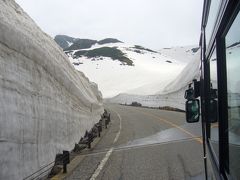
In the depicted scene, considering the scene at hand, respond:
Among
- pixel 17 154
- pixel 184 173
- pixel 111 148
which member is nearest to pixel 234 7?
pixel 17 154

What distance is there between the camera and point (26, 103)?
8578 millimetres

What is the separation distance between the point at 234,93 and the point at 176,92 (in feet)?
152

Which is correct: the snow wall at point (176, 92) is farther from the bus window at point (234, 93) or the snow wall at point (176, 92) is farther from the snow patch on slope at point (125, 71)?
the snow patch on slope at point (125, 71)

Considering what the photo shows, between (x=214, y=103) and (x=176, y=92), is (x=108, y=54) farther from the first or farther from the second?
(x=214, y=103)

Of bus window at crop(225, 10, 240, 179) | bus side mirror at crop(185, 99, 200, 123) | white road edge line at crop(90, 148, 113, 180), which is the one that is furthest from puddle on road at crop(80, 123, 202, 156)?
bus window at crop(225, 10, 240, 179)

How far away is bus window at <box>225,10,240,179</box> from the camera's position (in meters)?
2.58

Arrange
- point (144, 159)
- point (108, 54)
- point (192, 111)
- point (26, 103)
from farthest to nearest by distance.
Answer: point (108, 54)
point (144, 159)
point (26, 103)
point (192, 111)

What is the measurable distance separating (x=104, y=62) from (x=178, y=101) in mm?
107612

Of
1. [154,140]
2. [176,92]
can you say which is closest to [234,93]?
[154,140]

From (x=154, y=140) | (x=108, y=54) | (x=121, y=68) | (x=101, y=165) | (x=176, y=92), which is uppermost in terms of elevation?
(x=108, y=54)

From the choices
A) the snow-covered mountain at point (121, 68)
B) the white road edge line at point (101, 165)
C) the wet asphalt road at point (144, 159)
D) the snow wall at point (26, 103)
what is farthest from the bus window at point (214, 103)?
the snow-covered mountain at point (121, 68)

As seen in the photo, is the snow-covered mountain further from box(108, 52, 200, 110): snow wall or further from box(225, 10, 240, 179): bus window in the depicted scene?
box(225, 10, 240, 179): bus window

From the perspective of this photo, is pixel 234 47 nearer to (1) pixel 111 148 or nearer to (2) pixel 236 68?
(2) pixel 236 68

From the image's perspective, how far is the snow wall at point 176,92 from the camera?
44097mm
